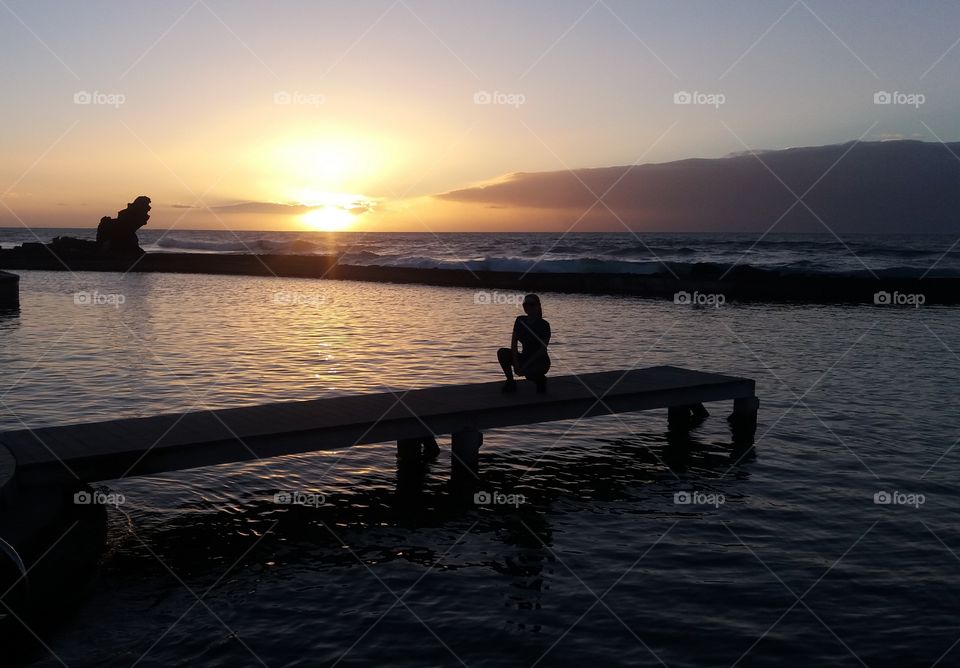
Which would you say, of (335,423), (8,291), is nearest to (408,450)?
(335,423)

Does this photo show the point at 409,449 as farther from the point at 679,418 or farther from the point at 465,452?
the point at 679,418

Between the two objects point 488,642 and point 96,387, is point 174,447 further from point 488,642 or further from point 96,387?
point 96,387

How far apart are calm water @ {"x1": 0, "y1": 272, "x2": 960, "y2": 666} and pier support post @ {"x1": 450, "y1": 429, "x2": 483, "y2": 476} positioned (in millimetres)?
286

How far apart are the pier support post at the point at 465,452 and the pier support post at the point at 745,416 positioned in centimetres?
535

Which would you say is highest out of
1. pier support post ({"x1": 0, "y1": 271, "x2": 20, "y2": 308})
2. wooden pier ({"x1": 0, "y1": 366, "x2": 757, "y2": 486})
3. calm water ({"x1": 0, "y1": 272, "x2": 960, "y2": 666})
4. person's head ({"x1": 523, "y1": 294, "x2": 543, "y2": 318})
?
pier support post ({"x1": 0, "y1": 271, "x2": 20, "y2": 308})

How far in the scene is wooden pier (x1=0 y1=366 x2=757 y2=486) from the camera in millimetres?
10141

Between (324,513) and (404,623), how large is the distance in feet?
11.0

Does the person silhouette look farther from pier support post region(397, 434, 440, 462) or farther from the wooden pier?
pier support post region(397, 434, 440, 462)

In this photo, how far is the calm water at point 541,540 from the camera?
7723 mm

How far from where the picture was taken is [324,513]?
11109 millimetres

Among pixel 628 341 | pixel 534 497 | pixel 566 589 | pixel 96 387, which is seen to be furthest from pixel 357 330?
pixel 566 589

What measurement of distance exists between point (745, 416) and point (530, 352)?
4437 mm

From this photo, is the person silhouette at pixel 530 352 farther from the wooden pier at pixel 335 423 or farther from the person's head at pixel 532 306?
the wooden pier at pixel 335 423

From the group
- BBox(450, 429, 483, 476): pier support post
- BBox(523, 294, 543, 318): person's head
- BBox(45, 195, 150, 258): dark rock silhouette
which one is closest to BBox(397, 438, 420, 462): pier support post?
BBox(450, 429, 483, 476): pier support post
